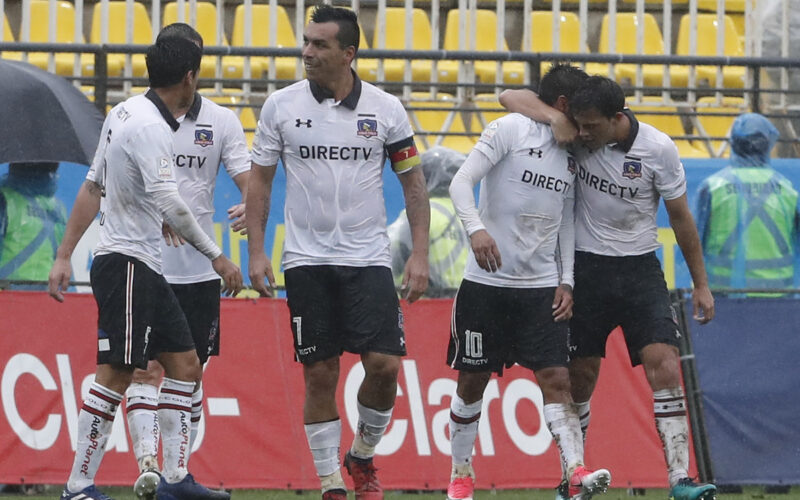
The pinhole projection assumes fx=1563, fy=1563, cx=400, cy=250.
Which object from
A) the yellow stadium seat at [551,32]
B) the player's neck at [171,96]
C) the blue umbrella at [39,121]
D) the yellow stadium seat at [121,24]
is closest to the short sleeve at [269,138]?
the player's neck at [171,96]

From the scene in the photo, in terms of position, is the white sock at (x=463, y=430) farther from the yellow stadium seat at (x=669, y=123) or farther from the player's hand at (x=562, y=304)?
the yellow stadium seat at (x=669, y=123)

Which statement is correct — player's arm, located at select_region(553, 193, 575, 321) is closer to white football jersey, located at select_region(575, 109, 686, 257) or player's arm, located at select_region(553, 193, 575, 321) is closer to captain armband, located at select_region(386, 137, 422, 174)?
white football jersey, located at select_region(575, 109, 686, 257)

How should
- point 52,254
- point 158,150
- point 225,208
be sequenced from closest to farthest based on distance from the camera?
point 158,150 < point 52,254 < point 225,208

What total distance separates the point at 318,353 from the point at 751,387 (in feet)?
12.0

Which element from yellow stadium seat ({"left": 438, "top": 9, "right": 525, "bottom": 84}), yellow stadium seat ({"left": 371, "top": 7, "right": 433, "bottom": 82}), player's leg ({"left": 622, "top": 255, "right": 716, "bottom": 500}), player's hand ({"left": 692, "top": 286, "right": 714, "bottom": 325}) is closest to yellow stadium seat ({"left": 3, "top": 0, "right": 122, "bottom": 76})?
yellow stadium seat ({"left": 371, "top": 7, "right": 433, "bottom": 82})

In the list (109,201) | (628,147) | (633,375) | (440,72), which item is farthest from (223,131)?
(440,72)

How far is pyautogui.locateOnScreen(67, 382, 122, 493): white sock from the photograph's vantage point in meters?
7.54

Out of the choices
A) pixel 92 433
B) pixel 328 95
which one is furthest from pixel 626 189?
pixel 92 433

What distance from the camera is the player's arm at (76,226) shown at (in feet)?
25.9

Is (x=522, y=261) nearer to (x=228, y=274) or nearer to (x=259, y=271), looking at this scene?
(x=259, y=271)

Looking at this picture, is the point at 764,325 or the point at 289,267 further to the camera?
the point at 764,325

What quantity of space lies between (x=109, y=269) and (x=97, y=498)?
1.11 metres

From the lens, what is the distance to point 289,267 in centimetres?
782

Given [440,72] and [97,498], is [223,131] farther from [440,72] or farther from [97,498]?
[440,72]
